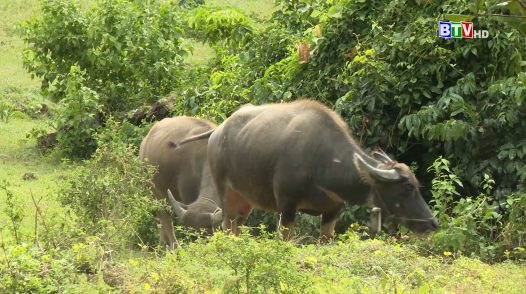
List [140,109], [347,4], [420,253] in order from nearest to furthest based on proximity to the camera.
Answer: [420,253] → [347,4] → [140,109]

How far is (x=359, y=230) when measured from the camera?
9523 mm

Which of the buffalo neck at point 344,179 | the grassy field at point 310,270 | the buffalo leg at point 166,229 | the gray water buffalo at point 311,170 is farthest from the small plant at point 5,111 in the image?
the buffalo neck at point 344,179

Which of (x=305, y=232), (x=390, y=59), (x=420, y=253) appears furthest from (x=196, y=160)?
(x=420, y=253)

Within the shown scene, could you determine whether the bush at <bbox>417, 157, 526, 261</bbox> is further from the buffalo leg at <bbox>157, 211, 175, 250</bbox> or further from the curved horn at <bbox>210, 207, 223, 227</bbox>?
the buffalo leg at <bbox>157, 211, 175, 250</bbox>

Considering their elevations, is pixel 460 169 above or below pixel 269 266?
below

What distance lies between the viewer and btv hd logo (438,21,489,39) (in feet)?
31.8

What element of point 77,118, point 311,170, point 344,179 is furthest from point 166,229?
point 77,118

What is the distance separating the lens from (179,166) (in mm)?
10578

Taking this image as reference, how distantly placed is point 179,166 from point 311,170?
2323 millimetres

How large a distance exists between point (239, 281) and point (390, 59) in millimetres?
4901

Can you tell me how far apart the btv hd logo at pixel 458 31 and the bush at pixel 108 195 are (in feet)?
10.8

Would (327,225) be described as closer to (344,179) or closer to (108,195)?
(344,179)

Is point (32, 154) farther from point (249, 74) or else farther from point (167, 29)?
point (249, 74)

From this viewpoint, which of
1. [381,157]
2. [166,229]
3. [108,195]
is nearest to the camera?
[108,195]
